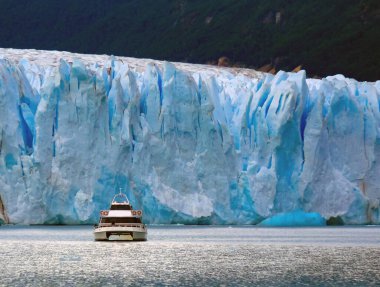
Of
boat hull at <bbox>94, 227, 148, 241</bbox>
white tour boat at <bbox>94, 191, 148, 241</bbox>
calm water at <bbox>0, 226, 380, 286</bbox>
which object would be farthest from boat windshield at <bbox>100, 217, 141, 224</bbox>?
calm water at <bbox>0, 226, 380, 286</bbox>

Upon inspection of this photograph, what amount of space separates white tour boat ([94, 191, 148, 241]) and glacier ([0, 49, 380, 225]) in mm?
2264

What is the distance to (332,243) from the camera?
30.0 m

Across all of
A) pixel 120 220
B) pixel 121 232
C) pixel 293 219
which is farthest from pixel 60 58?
pixel 293 219

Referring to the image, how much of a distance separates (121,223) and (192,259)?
6.23m

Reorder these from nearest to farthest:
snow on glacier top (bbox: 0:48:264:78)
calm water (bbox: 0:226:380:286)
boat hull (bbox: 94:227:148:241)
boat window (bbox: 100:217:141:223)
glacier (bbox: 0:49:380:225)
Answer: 1. calm water (bbox: 0:226:380:286)
2. boat hull (bbox: 94:227:148:241)
3. boat window (bbox: 100:217:141:223)
4. glacier (bbox: 0:49:380:225)
5. snow on glacier top (bbox: 0:48:264:78)

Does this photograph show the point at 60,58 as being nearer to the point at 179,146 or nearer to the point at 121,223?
the point at 179,146

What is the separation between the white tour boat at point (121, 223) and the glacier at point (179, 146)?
2.26 meters

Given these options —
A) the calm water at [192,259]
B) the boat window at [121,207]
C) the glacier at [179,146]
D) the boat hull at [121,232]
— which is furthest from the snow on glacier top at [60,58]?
the boat hull at [121,232]

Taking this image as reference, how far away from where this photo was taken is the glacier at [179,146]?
1305 inches

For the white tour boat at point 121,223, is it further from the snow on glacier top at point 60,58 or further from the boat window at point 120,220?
the snow on glacier top at point 60,58

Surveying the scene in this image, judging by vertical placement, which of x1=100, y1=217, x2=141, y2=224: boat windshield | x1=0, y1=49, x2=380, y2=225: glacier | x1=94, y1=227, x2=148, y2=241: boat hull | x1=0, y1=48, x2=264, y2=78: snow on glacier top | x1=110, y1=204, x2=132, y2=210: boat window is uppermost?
x1=0, y1=48, x2=264, y2=78: snow on glacier top

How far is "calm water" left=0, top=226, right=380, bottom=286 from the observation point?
68.5 feet

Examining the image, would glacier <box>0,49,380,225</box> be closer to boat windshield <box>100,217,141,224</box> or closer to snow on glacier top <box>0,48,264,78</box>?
snow on glacier top <box>0,48,264,78</box>

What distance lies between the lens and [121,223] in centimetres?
3084
